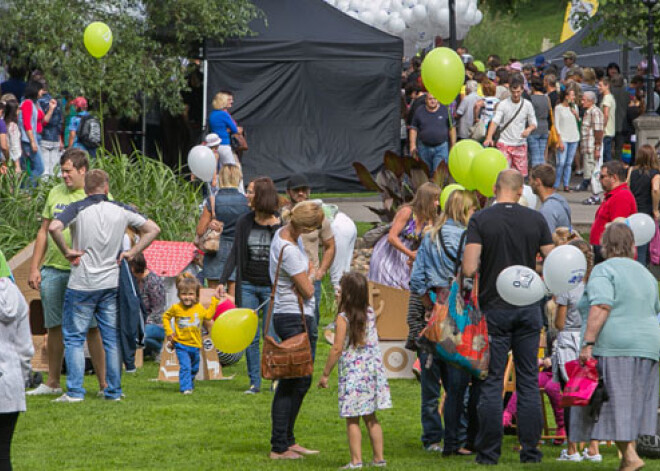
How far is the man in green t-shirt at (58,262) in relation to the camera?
10273 mm

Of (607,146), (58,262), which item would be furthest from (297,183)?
(607,146)

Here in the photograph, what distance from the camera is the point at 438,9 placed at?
3175 centimetres

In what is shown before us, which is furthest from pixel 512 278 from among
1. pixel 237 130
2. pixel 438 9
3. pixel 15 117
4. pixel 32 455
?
pixel 438 9

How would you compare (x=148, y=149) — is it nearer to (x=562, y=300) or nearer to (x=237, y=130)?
(x=237, y=130)

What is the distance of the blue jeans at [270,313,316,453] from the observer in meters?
8.55

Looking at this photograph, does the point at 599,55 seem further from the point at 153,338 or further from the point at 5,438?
the point at 5,438

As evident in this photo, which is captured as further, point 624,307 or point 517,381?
point 517,381

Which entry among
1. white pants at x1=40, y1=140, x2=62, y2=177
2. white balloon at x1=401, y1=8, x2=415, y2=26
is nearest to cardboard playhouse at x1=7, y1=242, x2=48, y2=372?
white pants at x1=40, y1=140, x2=62, y2=177

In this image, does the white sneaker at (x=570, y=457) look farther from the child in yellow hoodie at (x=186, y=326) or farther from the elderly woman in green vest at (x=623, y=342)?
the child in yellow hoodie at (x=186, y=326)

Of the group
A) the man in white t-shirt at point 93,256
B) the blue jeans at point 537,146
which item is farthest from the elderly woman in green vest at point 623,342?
the blue jeans at point 537,146

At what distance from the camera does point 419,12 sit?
3181cm

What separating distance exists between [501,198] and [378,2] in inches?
994

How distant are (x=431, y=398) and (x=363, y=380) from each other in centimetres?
79

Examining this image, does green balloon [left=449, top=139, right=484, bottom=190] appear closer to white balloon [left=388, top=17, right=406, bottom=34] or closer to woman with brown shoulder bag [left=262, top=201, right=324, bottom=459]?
woman with brown shoulder bag [left=262, top=201, right=324, bottom=459]
